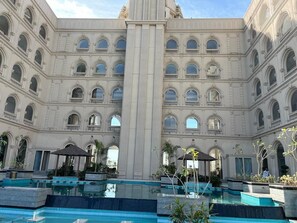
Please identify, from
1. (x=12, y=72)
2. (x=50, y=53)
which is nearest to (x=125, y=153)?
(x=12, y=72)

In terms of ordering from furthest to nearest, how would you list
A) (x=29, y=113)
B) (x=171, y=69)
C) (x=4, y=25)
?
(x=171, y=69), (x=29, y=113), (x=4, y=25)

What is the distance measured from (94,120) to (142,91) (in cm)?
675

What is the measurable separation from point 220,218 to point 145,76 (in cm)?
1886

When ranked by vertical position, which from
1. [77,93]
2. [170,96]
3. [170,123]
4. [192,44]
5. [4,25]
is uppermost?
[192,44]

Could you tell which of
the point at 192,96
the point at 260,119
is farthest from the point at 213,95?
the point at 260,119

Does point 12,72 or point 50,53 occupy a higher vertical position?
point 50,53

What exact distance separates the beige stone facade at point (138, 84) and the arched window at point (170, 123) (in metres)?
0.16

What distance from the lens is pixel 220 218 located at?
9.17m

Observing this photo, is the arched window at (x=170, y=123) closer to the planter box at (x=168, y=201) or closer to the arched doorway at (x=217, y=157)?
the arched doorway at (x=217, y=157)

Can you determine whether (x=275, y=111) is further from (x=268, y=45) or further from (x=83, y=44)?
(x=83, y=44)

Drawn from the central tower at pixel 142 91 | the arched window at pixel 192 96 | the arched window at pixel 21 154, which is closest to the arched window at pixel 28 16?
the central tower at pixel 142 91

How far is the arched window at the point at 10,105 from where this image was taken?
71.5ft

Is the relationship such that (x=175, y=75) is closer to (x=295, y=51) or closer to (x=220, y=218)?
(x=295, y=51)

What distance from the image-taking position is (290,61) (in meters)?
18.2
